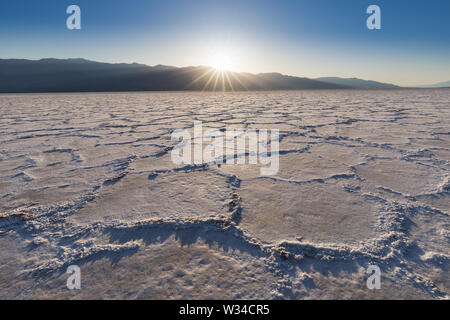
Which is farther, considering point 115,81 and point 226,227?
point 115,81

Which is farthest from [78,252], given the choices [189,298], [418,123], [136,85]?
[136,85]

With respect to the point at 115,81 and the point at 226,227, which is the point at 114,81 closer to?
the point at 115,81

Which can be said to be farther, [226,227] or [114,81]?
[114,81]

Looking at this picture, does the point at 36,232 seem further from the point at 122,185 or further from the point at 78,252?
the point at 122,185

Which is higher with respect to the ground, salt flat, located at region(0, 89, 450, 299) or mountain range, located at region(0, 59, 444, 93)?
mountain range, located at region(0, 59, 444, 93)

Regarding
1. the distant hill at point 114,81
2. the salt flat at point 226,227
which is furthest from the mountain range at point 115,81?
the salt flat at point 226,227

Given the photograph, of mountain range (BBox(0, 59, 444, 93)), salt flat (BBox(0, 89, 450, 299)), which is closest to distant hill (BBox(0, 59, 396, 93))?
mountain range (BBox(0, 59, 444, 93))

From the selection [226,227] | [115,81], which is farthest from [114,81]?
[226,227]

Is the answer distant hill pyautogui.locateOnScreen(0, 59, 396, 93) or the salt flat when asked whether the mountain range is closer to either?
distant hill pyautogui.locateOnScreen(0, 59, 396, 93)

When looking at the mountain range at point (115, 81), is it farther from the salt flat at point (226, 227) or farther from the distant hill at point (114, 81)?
the salt flat at point (226, 227)

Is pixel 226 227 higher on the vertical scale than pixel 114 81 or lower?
lower

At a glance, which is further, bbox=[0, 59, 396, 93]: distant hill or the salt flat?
bbox=[0, 59, 396, 93]: distant hill
